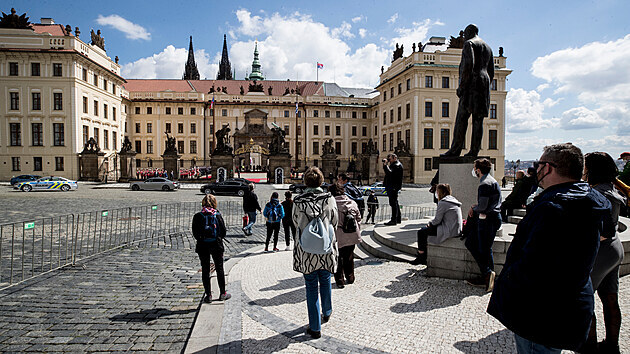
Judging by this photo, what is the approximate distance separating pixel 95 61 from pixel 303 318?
49439 mm

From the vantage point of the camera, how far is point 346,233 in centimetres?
580

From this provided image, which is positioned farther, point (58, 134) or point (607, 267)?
point (58, 134)

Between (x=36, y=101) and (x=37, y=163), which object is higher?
(x=36, y=101)

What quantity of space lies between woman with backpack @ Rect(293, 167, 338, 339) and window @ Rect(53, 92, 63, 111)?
151 feet

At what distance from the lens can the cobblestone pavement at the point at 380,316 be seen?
3.95 meters

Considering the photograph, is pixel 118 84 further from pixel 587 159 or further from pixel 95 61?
pixel 587 159

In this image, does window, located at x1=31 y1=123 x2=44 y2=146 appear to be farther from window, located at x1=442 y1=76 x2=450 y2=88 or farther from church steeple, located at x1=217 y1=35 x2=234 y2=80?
church steeple, located at x1=217 y1=35 x2=234 y2=80

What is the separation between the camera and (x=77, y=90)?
4028cm

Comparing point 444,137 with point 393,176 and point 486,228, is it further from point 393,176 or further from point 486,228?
point 486,228

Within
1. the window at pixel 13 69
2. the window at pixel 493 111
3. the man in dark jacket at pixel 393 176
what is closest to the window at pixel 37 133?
the window at pixel 13 69

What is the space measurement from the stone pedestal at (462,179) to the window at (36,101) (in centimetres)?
4634

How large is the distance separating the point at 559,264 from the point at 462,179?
6.03 m

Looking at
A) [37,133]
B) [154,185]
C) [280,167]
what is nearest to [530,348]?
[154,185]

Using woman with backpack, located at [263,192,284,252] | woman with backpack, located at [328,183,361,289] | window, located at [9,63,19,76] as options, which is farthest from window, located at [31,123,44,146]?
woman with backpack, located at [328,183,361,289]
